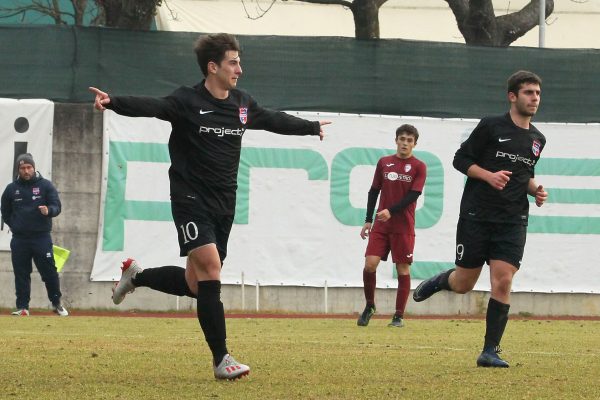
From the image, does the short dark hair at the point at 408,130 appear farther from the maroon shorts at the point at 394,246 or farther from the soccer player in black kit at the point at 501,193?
the soccer player in black kit at the point at 501,193

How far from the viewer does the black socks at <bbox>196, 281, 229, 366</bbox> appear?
24.5 feet

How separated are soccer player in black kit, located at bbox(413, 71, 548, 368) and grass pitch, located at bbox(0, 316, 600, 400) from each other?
0.58m

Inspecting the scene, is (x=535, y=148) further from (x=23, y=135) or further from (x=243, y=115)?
(x=23, y=135)

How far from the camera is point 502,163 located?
29.0 feet

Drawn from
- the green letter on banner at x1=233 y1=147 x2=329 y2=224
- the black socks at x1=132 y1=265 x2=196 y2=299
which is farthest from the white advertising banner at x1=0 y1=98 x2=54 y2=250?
the black socks at x1=132 y1=265 x2=196 y2=299

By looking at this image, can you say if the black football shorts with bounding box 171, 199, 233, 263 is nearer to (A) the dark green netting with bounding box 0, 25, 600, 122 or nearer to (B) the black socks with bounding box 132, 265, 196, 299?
(B) the black socks with bounding box 132, 265, 196, 299

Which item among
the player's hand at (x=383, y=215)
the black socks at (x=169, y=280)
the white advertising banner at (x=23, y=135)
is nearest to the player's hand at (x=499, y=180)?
the black socks at (x=169, y=280)

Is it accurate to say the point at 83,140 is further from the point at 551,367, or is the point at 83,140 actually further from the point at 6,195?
the point at 551,367

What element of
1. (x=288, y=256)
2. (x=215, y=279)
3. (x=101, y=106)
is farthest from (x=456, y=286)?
(x=288, y=256)

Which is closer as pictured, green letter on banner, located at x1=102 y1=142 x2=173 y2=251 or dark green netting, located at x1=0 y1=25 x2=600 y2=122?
dark green netting, located at x1=0 y1=25 x2=600 y2=122

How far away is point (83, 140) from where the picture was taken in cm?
1759

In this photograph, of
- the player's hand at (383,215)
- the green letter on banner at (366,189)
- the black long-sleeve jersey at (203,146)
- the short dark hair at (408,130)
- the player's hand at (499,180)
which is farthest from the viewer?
the green letter on banner at (366,189)

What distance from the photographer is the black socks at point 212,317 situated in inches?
294

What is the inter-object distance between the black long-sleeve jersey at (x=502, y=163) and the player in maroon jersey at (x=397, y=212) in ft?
17.4
